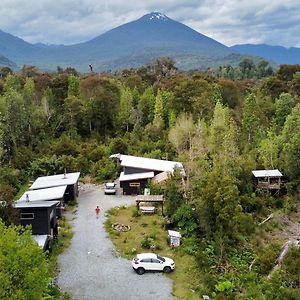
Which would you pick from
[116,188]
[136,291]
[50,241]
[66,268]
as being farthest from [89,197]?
[136,291]

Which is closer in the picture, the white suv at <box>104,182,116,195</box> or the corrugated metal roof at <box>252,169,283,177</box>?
the corrugated metal roof at <box>252,169,283,177</box>

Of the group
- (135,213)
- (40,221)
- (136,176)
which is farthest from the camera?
(136,176)

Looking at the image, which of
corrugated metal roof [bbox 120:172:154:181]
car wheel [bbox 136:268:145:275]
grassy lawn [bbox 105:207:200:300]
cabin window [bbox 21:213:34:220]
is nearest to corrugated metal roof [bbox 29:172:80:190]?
corrugated metal roof [bbox 120:172:154:181]

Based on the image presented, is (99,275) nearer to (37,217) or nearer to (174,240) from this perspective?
(174,240)

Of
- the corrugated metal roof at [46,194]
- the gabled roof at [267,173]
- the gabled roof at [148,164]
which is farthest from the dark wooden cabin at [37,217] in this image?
the gabled roof at [267,173]

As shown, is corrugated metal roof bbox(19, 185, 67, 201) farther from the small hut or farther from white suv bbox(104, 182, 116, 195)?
the small hut

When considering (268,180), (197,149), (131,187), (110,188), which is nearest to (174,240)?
(197,149)
